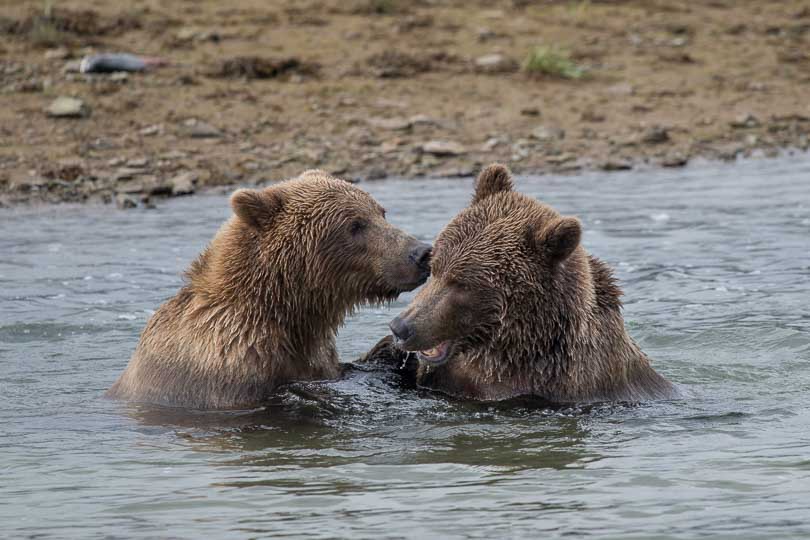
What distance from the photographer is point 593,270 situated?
24.3ft

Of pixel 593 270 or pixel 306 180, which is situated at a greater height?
pixel 306 180

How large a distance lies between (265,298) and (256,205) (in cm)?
49

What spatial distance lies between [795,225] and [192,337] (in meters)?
7.14

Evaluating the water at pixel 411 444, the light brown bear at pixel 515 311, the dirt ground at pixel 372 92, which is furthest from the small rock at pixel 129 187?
the light brown bear at pixel 515 311

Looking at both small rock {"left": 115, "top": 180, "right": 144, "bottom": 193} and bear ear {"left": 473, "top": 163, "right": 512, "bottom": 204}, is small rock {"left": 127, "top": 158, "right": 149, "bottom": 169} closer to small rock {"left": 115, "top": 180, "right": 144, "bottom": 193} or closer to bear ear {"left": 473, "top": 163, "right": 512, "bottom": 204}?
small rock {"left": 115, "top": 180, "right": 144, "bottom": 193}

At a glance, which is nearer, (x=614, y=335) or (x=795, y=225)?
(x=614, y=335)

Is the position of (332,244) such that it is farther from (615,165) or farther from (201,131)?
(615,165)

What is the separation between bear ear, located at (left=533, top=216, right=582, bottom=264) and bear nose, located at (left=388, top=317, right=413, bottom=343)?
772 millimetres

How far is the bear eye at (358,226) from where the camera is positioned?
7504 millimetres

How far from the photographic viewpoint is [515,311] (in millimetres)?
6949

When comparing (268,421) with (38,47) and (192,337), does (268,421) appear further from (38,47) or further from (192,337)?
(38,47)

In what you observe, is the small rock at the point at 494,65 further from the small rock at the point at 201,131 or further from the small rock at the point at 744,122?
the small rock at the point at 201,131

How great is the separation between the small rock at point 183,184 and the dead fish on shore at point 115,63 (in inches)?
113

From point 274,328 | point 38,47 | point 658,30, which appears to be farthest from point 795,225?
point 38,47
